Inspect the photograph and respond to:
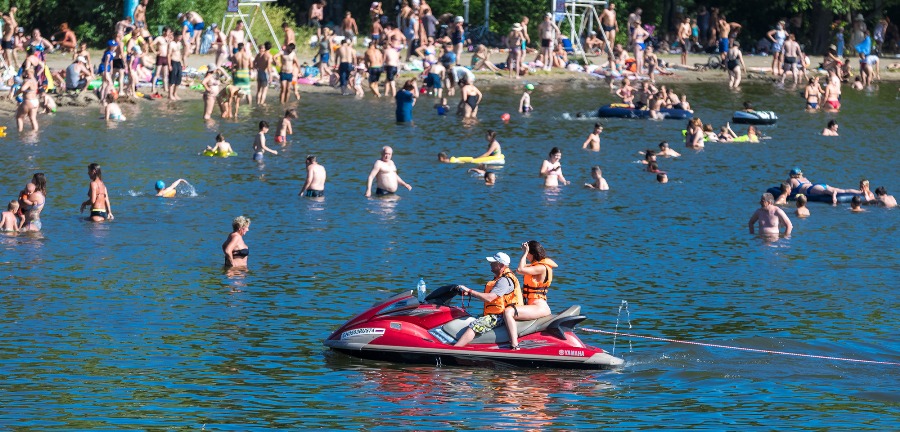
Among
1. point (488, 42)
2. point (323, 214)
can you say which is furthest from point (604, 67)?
point (323, 214)

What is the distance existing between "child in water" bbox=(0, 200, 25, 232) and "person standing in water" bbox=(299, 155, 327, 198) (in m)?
6.86

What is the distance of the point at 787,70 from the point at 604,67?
7.02 m

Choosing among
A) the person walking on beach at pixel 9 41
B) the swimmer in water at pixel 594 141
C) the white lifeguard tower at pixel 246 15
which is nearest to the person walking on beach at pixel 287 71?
the white lifeguard tower at pixel 246 15

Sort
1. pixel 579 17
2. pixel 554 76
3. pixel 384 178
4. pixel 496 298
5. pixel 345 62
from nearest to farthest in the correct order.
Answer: pixel 496 298
pixel 384 178
pixel 345 62
pixel 554 76
pixel 579 17

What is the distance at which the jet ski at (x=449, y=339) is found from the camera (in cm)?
1903

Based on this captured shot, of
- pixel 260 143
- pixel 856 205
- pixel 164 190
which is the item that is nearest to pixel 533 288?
pixel 164 190

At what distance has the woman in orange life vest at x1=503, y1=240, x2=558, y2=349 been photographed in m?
19.0

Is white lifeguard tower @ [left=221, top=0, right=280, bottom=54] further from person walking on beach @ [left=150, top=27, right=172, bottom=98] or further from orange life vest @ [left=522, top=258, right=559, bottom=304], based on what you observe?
orange life vest @ [left=522, top=258, right=559, bottom=304]

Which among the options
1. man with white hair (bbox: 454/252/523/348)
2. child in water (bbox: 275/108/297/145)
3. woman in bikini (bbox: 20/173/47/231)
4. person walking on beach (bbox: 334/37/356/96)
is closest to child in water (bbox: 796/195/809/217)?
man with white hair (bbox: 454/252/523/348)

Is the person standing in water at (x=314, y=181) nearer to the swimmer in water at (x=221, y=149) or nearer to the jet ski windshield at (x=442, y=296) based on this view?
the swimmer in water at (x=221, y=149)

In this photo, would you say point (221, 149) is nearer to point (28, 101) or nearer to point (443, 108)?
point (28, 101)

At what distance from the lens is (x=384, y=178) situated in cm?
3300

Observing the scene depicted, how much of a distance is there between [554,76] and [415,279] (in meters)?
31.9

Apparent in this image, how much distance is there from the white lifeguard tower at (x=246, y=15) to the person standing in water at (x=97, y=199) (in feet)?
72.7
